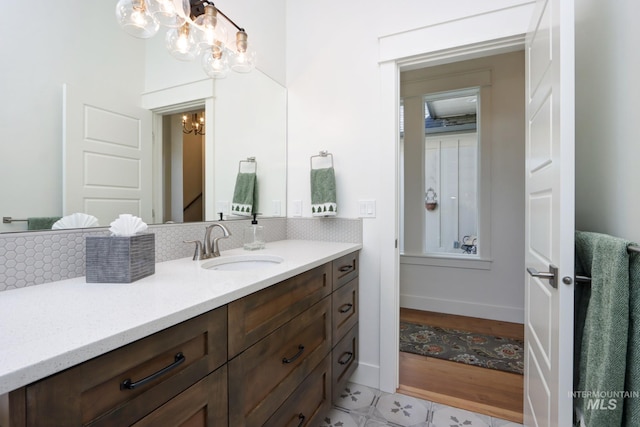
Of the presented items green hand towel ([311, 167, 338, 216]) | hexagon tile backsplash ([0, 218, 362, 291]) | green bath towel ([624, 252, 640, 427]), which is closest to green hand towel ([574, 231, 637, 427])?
green bath towel ([624, 252, 640, 427])

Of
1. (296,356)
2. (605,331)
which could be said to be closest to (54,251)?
(296,356)

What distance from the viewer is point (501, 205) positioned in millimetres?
2934

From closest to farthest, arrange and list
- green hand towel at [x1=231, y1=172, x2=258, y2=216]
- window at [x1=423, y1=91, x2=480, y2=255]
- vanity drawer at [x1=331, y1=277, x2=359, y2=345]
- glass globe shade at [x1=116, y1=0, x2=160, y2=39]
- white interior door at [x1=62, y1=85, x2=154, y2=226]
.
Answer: white interior door at [x1=62, y1=85, x2=154, y2=226]
glass globe shade at [x1=116, y1=0, x2=160, y2=39]
vanity drawer at [x1=331, y1=277, x2=359, y2=345]
green hand towel at [x1=231, y1=172, x2=258, y2=216]
window at [x1=423, y1=91, x2=480, y2=255]

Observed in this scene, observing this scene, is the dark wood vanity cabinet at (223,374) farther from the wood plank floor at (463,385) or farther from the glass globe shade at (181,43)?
the glass globe shade at (181,43)

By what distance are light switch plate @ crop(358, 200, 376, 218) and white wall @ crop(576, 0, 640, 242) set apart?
98cm

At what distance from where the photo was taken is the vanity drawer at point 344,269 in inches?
62.6

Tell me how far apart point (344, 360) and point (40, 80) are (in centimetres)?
179

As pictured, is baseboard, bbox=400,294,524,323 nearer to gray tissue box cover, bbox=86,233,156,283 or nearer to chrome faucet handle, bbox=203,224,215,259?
chrome faucet handle, bbox=203,224,215,259

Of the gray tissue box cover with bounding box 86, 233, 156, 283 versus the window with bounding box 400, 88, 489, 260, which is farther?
the window with bounding box 400, 88, 489, 260

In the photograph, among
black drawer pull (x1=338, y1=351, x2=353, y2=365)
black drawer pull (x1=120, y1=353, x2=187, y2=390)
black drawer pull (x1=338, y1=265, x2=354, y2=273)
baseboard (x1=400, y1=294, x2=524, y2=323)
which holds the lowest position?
baseboard (x1=400, y1=294, x2=524, y2=323)

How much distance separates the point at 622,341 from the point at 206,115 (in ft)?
5.94

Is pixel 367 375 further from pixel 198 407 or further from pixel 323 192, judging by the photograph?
pixel 198 407

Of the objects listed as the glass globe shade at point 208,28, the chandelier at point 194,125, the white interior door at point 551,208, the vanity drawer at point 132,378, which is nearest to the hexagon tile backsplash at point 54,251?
the chandelier at point 194,125

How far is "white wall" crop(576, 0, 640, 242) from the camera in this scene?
34.9 inches
